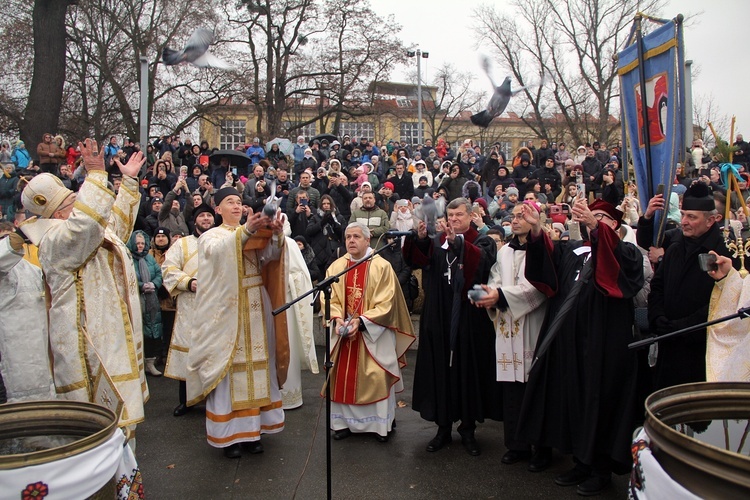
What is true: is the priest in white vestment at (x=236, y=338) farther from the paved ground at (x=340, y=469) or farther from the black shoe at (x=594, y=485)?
the black shoe at (x=594, y=485)

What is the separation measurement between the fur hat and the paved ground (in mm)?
2155

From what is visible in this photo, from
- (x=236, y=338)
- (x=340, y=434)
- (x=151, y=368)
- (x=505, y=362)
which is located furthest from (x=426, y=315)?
(x=151, y=368)

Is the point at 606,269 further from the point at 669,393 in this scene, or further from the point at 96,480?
the point at 96,480

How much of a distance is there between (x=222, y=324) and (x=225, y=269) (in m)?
0.45

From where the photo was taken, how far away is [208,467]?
510cm

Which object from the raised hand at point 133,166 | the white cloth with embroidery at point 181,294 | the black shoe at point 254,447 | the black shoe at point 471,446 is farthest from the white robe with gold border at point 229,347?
the black shoe at point 471,446

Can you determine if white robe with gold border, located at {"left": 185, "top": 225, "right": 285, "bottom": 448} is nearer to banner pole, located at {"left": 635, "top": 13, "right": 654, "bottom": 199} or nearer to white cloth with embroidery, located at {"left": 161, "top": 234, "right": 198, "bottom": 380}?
white cloth with embroidery, located at {"left": 161, "top": 234, "right": 198, "bottom": 380}

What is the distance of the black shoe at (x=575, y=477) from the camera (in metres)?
4.63

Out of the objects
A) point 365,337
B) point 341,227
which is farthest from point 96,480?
point 341,227

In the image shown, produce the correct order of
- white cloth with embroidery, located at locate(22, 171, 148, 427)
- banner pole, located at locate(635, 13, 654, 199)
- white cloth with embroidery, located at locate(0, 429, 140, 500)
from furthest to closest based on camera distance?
banner pole, located at locate(635, 13, 654, 199)
white cloth with embroidery, located at locate(22, 171, 148, 427)
white cloth with embroidery, located at locate(0, 429, 140, 500)

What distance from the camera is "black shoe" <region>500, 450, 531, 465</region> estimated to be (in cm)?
505

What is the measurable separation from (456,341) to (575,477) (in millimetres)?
1360

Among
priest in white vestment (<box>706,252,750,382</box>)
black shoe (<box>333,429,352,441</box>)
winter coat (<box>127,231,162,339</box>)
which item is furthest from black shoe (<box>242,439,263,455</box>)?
priest in white vestment (<box>706,252,750,382</box>)

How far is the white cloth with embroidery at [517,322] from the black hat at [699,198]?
4.08 ft
